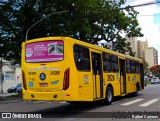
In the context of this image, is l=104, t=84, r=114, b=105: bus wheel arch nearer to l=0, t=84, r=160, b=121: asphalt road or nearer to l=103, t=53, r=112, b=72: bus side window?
l=0, t=84, r=160, b=121: asphalt road

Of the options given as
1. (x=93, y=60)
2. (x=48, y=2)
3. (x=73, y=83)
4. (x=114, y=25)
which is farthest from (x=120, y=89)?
(x=114, y=25)

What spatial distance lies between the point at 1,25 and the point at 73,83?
1946 cm

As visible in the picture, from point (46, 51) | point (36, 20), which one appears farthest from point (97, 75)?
point (36, 20)

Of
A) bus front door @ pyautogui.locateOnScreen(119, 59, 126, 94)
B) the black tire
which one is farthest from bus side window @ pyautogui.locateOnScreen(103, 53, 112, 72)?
bus front door @ pyautogui.locateOnScreen(119, 59, 126, 94)

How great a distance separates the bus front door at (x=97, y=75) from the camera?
16.6 meters

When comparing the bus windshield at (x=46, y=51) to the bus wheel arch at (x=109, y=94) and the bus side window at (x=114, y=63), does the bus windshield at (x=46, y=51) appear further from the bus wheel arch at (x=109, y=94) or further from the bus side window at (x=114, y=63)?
the bus side window at (x=114, y=63)

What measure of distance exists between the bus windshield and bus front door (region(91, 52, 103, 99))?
2390 millimetres

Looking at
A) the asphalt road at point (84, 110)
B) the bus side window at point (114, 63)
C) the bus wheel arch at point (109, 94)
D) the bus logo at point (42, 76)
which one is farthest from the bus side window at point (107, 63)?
the bus logo at point (42, 76)

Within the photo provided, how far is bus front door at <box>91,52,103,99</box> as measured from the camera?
16606 millimetres

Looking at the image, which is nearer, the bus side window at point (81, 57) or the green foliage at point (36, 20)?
the bus side window at point (81, 57)

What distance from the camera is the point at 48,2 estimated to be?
3331 centimetres

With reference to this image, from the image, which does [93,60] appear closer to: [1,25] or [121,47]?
[1,25]

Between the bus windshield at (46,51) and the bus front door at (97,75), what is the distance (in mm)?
2390

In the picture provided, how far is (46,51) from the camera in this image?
49.1 feet
